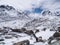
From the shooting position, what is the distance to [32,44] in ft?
140

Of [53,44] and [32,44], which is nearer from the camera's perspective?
[53,44]

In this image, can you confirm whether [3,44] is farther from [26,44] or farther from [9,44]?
[26,44]

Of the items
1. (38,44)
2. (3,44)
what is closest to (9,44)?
(3,44)

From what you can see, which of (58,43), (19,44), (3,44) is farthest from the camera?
(3,44)

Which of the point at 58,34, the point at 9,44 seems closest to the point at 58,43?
the point at 58,34

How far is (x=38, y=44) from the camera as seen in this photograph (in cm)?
4159

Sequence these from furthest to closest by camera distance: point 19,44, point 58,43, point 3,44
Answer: point 3,44
point 19,44
point 58,43

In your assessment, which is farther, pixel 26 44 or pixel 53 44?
pixel 26 44

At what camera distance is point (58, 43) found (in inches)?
1318

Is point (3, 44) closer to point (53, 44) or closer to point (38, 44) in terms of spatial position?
point (38, 44)

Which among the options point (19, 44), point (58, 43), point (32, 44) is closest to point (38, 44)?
point (32, 44)

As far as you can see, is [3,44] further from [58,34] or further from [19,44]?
[58,34]

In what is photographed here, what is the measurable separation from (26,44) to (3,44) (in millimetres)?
6376

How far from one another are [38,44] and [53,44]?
319 inches
